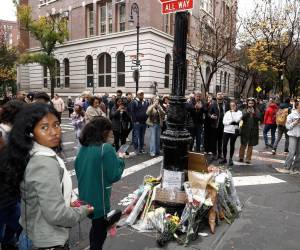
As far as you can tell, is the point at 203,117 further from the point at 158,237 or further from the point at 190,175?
the point at 158,237

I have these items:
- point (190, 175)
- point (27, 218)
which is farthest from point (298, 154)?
point (27, 218)

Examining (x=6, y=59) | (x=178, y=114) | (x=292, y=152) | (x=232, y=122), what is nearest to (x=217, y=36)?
(x=232, y=122)

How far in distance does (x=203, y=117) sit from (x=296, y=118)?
2.81 m

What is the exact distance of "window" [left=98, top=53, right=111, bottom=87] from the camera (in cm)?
2861

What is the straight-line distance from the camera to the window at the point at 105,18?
93.3ft

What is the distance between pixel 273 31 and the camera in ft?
71.9

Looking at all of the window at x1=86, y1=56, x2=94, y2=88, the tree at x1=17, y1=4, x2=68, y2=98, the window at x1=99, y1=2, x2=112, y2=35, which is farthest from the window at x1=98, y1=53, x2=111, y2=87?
the tree at x1=17, y1=4, x2=68, y2=98

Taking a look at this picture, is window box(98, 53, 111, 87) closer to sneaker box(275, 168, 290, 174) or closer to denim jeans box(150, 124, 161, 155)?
denim jeans box(150, 124, 161, 155)

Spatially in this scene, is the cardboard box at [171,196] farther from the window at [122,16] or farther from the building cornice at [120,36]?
the window at [122,16]

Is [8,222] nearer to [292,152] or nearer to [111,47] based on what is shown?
[292,152]

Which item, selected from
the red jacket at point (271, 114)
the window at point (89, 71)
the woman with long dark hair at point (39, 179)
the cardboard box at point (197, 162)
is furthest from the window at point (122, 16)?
the woman with long dark hair at point (39, 179)

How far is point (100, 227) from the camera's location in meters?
3.22

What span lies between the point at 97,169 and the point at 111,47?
1010 inches

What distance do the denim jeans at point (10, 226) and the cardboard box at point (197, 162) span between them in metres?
2.40
